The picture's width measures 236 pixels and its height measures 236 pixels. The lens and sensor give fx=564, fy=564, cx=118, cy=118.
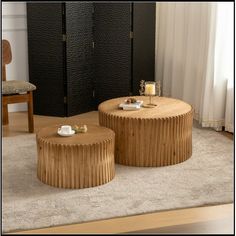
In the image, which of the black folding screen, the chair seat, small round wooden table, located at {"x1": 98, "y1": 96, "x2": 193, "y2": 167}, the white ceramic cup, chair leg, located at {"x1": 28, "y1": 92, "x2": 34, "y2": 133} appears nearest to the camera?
the white ceramic cup

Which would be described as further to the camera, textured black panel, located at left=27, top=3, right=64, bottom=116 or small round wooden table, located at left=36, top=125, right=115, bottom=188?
textured black panel, located at left=27, top=3, right=64, bottom=116

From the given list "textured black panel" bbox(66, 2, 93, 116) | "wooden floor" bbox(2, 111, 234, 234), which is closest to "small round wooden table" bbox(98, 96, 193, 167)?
"wooden floor" bbox(2, 111, 234, 234)

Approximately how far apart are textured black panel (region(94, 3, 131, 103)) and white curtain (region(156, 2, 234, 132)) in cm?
54

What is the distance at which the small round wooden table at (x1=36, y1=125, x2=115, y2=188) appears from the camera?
362 cm

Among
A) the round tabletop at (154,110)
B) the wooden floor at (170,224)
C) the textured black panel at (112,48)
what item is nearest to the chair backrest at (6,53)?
the textured black panel at (112,48)

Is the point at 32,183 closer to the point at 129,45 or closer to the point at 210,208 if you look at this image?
the point at 210,208

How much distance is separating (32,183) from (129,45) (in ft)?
7.30

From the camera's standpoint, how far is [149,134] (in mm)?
4047

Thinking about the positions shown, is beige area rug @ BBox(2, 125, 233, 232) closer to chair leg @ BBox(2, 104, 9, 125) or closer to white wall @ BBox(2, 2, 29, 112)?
chair leg @ BBox(2, 104, 9, 125)

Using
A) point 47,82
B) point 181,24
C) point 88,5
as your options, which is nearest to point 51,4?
point 88,5

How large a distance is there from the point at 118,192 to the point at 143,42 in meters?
2.41

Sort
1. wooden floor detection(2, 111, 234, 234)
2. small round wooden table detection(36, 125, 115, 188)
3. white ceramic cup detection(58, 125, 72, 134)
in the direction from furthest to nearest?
white ceramic cup detection(58, 125, 72, 134) < small round wooden table detection(36, 125, 115, 188) < wooden floor detection(2, 111, 234, 234)

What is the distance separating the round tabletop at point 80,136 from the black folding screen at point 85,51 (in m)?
1.59

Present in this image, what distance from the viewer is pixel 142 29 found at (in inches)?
223
